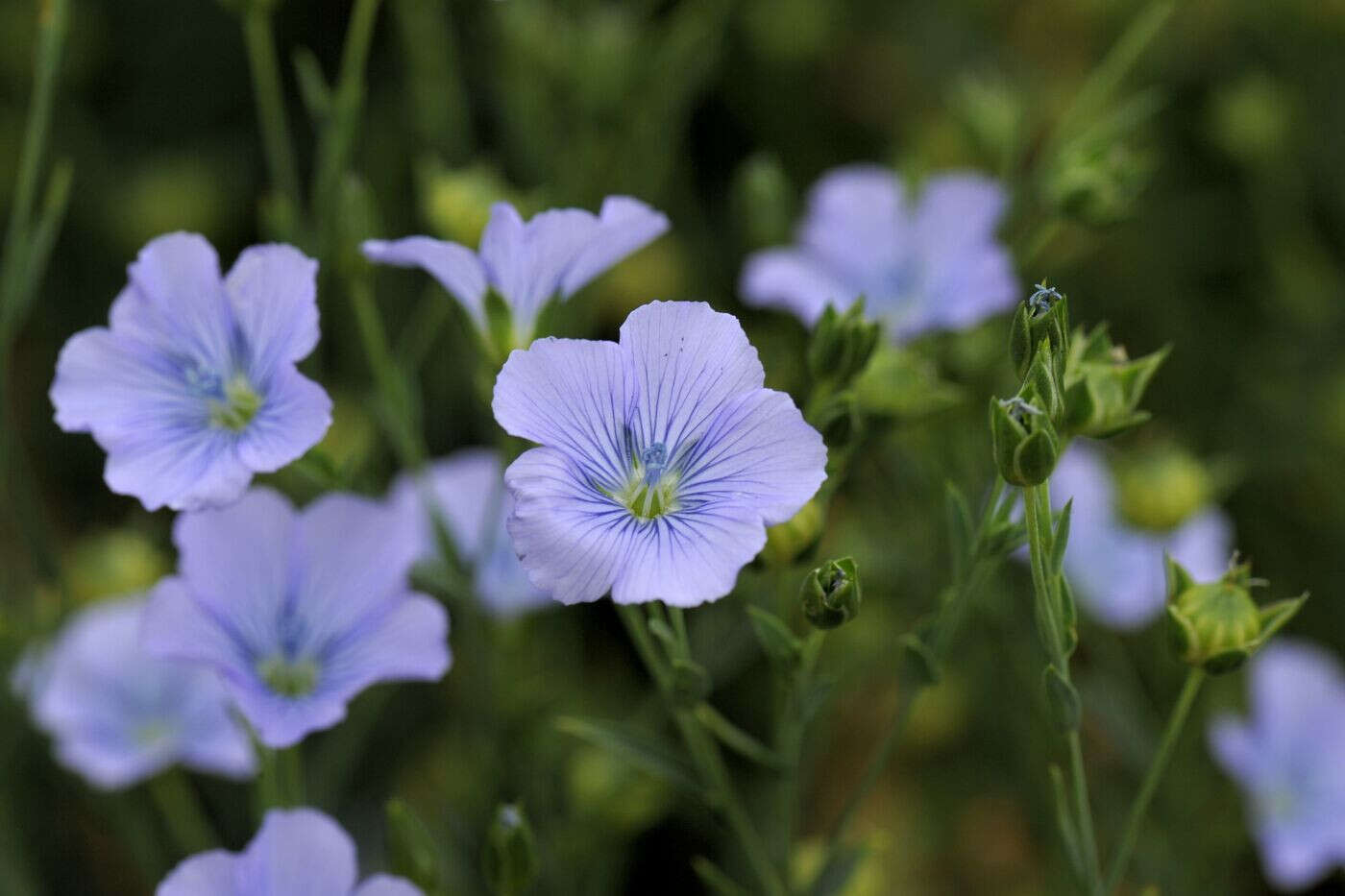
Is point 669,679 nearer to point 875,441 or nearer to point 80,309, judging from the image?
point 875,441

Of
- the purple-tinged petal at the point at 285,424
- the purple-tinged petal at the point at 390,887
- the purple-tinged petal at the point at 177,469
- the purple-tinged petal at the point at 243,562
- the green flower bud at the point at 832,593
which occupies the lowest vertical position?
the purple-tinged petal at the point at 390,887

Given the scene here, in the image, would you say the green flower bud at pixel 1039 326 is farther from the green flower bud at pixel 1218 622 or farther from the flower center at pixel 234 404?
the flower center at pixel 234 404

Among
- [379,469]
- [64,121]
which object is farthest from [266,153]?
[379,469]

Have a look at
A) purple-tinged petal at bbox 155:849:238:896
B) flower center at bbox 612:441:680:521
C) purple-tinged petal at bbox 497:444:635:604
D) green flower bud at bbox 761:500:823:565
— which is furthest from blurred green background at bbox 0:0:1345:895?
purple-tinged petal at bbox 155:849:238:896

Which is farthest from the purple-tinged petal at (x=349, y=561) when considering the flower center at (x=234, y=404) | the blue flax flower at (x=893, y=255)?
the blue flax flower at (x=893, y=255)

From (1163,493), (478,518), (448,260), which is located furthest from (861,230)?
(448,260)

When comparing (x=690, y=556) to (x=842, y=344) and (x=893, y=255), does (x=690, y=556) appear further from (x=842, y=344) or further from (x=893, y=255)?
(x=893, y=255)
